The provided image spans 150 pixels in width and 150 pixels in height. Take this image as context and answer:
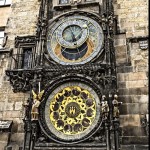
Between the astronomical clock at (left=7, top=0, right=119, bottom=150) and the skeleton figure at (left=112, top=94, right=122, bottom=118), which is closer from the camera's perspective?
the skeleton figure at (left=112, top=94, right=122, bottom=118)

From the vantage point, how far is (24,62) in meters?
11.0

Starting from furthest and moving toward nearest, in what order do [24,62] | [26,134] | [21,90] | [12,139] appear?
[24,62], [21,90], [12,139], [26,134]

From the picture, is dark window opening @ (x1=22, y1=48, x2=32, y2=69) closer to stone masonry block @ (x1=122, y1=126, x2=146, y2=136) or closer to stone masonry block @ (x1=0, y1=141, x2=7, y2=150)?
stone masonry block @ (x1=0, y1=141, x2=7, y2=150)

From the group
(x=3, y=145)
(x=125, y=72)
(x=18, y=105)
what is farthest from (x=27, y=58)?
(x=125, y=72)

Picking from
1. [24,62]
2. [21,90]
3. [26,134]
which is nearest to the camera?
[26,134]

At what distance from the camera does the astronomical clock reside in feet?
28.7

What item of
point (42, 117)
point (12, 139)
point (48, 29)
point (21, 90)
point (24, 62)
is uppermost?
point (48, 29)

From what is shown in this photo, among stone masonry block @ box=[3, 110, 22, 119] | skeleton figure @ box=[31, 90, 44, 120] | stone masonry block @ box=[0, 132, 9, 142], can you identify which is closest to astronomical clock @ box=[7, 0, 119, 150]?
skeleton figure @ box=[31, 90, 44, 120]

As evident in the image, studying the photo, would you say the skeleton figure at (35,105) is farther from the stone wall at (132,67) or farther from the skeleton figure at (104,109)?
the stone wall at (132,67)

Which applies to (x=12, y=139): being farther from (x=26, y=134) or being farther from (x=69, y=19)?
(x=69, y=19)

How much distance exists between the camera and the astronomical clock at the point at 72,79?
873cm

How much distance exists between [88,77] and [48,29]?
2910 millimetres

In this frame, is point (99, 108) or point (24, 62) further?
point (24, 62)

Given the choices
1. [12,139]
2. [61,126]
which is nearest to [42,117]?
[61,126]
